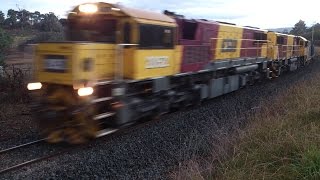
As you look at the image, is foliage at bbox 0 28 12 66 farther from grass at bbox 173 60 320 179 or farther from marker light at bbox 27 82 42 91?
grass at bbox 173 60 320 179

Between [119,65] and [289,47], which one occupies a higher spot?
[289,47]

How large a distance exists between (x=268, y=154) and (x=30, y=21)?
30.8m

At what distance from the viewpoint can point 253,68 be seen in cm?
1866

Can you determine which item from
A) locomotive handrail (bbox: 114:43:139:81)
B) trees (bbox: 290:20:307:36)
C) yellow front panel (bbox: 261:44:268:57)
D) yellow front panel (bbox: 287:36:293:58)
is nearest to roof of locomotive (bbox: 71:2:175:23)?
locomotive handrail (bbox: 114:43:139:81)

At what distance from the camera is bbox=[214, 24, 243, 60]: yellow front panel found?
48.3 ft

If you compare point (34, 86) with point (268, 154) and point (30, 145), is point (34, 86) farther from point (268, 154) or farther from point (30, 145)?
point (268, 154)

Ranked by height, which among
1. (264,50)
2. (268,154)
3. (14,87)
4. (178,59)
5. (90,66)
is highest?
(264,50)

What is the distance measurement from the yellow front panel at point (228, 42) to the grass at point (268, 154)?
5902mm

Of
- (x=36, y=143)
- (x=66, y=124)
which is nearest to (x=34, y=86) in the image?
(x=66, y=124)

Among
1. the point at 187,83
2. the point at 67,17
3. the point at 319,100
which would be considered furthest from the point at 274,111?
→ the point at 67,17

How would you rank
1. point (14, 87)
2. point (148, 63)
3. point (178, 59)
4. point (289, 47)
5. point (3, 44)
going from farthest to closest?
→ point (289, 47) < point (3, 44) < point (14, 87) < point (178, 59) < point (148, 63)

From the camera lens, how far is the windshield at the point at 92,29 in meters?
9.25

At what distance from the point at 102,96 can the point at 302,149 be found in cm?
457

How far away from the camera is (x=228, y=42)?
15641 mm
